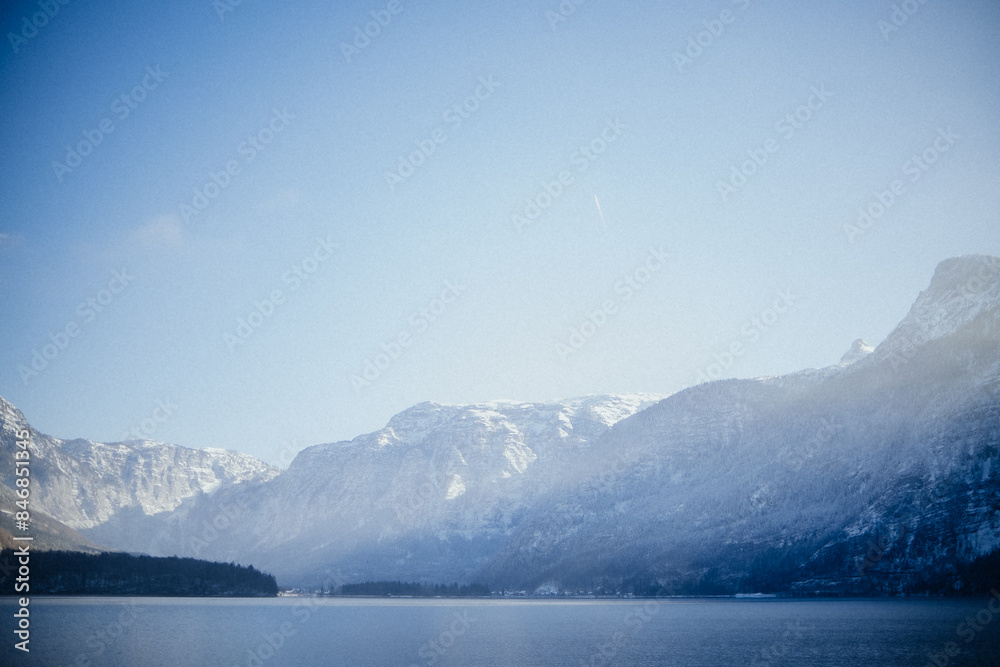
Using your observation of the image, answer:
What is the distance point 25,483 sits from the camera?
397 ft

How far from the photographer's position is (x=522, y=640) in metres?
127

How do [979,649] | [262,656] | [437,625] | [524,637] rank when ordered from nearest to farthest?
[979,649] < [262,656] < [524,637] < [437,625]

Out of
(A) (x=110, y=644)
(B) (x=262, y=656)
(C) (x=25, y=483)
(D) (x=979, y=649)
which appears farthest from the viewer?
(C) (x=25, y=483)

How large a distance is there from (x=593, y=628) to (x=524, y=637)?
24.7 m

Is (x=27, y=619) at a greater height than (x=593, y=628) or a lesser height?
greater

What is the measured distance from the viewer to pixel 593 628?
15112 cm

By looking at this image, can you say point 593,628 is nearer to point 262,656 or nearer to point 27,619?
point 262,656

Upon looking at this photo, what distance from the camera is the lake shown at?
96.9 meters

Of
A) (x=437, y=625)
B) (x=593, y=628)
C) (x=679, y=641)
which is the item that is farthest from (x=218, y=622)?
(x=679, y=641)

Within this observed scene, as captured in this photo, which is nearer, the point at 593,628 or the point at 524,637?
the point at 524,637

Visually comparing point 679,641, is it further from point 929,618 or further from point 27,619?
point 27,619

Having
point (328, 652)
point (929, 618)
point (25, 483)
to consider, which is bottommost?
point (929, 618)

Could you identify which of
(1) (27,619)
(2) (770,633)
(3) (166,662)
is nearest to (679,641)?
(2) (770,633)

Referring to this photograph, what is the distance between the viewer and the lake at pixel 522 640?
96.9 m
